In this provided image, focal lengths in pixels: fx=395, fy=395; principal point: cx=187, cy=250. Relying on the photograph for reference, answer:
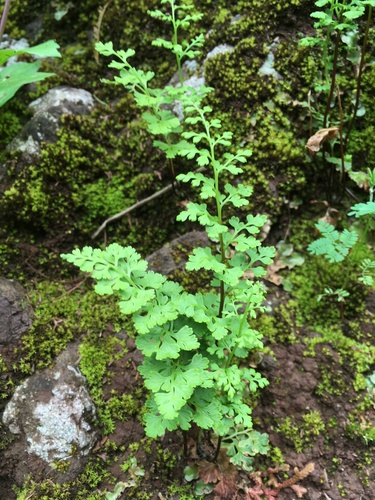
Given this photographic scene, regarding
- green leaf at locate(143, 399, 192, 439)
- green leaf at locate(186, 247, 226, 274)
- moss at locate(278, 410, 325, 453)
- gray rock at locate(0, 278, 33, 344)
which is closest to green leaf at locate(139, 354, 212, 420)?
green leaf at locate(143, 399, 192, 439)

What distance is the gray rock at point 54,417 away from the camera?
8.69ft

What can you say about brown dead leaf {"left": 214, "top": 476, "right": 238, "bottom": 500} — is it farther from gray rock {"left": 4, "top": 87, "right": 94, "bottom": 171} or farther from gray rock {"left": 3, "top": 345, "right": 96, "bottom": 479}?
gray rock {"left": 4, "top": 87, "right": 94, "bottom": 171}

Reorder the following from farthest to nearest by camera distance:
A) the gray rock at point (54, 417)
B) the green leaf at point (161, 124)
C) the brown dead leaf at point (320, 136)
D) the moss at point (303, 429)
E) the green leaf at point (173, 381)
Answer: the brown dead leaf at point (320, 136), the green leaf at point (161, 124), the moss at point (303, 429), the gray rock at point (54, 417), the green leaf at point (173, 381)

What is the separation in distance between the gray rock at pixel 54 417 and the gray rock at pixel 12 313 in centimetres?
36

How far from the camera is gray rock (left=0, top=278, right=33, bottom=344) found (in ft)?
9.65

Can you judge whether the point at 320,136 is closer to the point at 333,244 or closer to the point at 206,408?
the point at 333,244

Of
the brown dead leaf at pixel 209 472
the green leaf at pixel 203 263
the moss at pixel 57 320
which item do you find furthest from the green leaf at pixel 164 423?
the moss at pixel 57 320

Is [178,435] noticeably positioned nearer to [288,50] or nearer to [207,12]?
[288,50]

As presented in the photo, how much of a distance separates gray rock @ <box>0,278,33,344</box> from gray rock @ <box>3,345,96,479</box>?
0.36 metres

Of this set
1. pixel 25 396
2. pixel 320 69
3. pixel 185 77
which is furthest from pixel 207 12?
pixel 25 396

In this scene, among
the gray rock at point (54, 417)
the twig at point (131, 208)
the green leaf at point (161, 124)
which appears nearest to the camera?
the gray rock at point (54, 417)

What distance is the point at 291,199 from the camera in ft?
12.2

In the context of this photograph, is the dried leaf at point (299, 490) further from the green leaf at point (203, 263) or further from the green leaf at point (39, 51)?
the green leaf at point (39, 51)

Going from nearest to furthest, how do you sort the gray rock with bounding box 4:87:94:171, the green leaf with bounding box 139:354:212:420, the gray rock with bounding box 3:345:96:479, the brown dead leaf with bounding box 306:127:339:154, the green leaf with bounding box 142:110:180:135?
the green leaf with bounding box 139:354:212:420 < the gray rock with bounding box 3:345:96:479 < the green leaf with bounding box 142:110:180:135 < the brown dead leaf with bounding box 306:127:339:154 < the gray rock with bounding box 4:87:94:171
